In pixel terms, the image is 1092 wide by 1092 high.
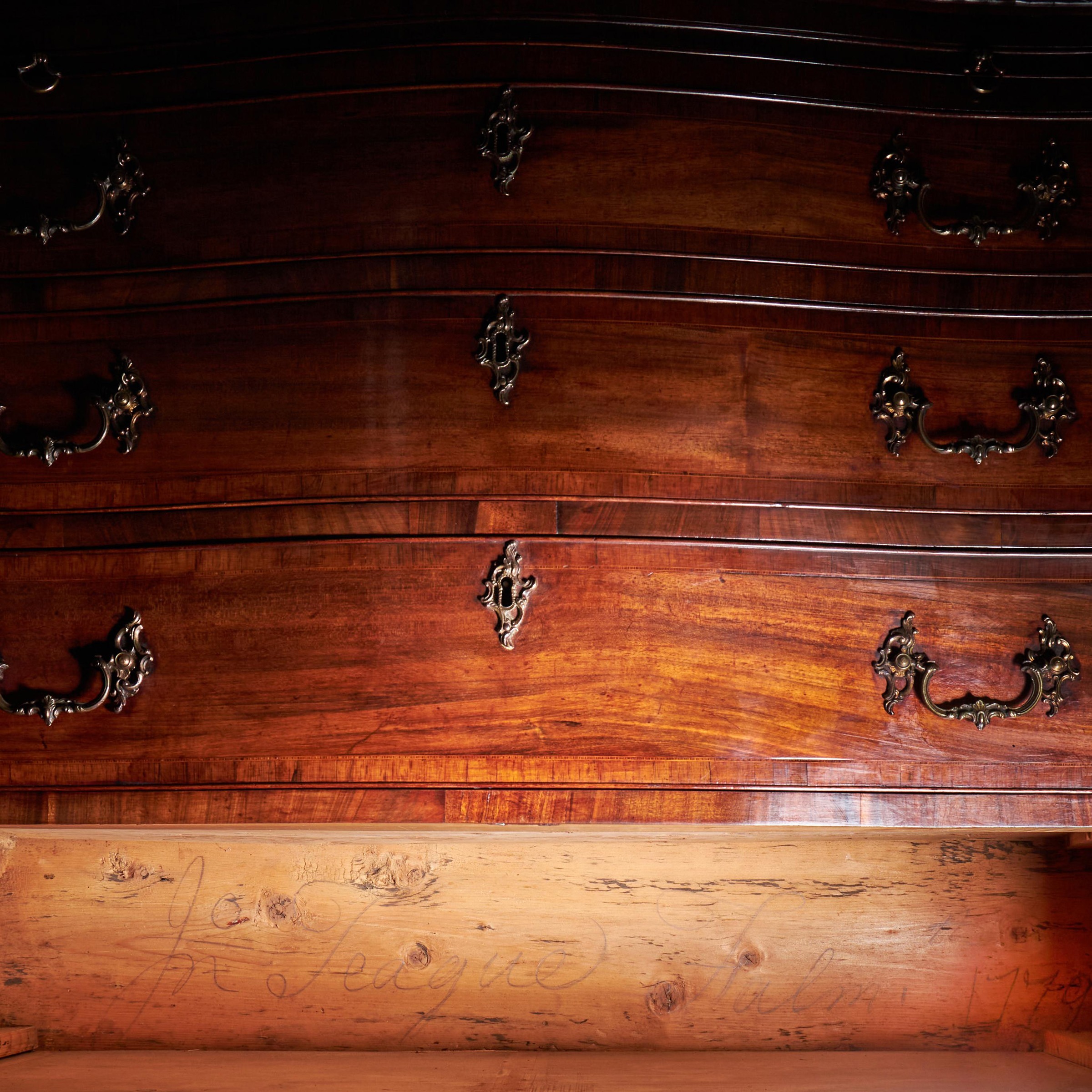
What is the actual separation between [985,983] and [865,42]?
1.33m

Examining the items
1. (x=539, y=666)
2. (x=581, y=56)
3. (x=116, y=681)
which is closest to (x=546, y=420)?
(x=539, y=666)

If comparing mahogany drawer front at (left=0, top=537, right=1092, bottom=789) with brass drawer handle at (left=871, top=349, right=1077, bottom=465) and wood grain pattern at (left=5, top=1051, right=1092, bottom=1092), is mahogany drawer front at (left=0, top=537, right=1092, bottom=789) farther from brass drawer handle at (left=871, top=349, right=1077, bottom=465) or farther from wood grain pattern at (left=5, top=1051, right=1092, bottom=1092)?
wood grain pattern at (left=5, top=1051, right=1092, bottom=1092)

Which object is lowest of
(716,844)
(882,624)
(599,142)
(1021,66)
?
(716,844)

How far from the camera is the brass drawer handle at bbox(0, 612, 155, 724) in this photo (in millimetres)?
1003

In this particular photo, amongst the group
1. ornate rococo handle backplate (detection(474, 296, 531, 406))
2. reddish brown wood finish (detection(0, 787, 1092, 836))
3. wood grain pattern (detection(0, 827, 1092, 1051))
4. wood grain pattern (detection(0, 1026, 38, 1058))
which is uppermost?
ornate rococo handle backplate (detection(474, 296, 531, 406))

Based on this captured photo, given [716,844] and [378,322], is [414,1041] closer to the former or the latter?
[716,844]

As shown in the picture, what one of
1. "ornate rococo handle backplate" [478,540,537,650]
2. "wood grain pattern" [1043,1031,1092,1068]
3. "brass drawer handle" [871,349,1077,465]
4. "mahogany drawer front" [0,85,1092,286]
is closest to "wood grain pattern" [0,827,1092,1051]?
"wood grain pattern" [1043,1031,1092,1068]

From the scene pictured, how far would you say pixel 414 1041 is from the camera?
1.42m

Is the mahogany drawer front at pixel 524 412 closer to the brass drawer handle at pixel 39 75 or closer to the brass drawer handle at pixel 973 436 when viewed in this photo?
the brass drawer handle at pixel 973 436

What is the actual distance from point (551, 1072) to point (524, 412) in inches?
35.8

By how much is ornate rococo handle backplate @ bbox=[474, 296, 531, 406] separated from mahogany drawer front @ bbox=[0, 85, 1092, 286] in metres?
0.08

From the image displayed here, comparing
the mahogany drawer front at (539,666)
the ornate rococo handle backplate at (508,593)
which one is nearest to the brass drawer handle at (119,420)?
the mahogany drawer front at (539,666)

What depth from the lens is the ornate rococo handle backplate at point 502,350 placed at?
1.01 meters

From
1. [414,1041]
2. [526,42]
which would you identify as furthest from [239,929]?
[526,42]
